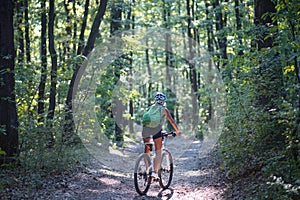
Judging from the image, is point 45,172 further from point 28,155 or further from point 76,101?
point 76,101

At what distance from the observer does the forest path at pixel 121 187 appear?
356 inches

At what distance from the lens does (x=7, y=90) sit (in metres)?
10.5

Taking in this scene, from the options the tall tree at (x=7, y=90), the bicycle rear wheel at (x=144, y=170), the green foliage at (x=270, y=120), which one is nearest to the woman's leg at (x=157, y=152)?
the bicycle rear wheel at (x=144, y=170)

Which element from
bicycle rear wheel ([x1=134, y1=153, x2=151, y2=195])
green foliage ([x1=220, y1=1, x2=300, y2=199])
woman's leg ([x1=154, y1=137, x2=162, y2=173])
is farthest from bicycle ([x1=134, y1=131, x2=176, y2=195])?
green foliage ([x1=220, y1=1, x2=300, y2=199])

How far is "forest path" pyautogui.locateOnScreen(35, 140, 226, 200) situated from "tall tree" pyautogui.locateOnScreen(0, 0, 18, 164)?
1.76 meters

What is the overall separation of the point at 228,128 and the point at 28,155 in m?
5.89

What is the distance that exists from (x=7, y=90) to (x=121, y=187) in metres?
4.03

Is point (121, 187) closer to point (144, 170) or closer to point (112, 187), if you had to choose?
point (112, 187)

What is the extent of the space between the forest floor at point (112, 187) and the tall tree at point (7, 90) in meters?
1.42

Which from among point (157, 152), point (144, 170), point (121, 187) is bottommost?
point (121, 187)

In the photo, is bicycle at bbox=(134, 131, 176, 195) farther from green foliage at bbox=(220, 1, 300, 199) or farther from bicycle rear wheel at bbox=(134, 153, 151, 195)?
green foliage at bbox=(220, 1, 300, 199)

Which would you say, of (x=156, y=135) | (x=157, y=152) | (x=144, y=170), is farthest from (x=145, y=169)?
(x=156, y=135)

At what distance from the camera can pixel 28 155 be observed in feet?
34.2

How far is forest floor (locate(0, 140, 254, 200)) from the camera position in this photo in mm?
8727
